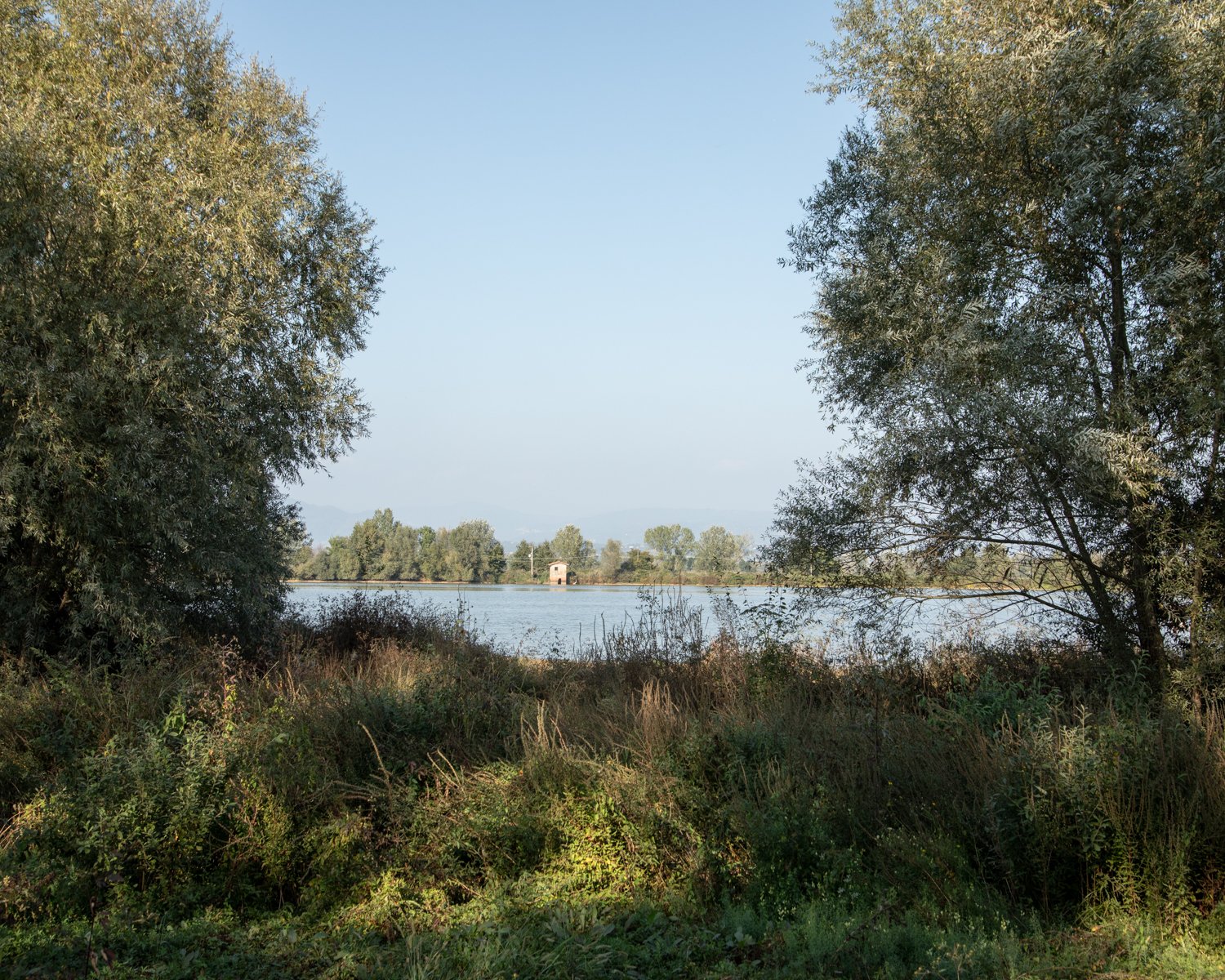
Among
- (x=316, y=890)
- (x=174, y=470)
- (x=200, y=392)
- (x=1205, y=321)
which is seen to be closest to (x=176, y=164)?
(x=200, y=392)

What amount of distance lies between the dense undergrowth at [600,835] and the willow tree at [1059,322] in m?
2.19

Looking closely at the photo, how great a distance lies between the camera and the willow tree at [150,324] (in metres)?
9.70

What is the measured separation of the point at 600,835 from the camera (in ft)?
18.9

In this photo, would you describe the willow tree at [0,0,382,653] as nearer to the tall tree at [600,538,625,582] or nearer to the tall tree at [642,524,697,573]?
the tall tree at [642,524,697,573]

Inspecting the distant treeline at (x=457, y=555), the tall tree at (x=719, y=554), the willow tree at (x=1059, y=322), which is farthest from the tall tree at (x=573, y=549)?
the willow tree at (x=1059, y=322)

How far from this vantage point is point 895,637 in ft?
32.3

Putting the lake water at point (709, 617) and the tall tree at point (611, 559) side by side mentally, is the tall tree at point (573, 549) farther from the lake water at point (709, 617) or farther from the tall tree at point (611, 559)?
the lake water at point (709, 617)

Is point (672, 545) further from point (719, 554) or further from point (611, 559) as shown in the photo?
point (611, 559)

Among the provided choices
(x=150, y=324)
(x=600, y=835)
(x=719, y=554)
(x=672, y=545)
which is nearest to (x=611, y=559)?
(x=672, y=545)

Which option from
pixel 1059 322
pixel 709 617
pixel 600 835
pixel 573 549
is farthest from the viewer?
pixel 573 549

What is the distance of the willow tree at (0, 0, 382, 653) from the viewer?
9703mm

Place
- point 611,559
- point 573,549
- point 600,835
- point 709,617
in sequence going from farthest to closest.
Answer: point 573,549, point 611,559, point 709,617, point 600,835

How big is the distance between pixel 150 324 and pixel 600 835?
806 centimetres

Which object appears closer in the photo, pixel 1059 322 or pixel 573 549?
pixel 1059 322
